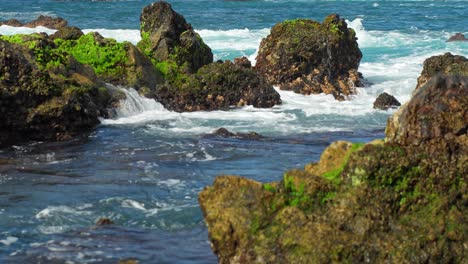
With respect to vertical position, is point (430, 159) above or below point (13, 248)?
above

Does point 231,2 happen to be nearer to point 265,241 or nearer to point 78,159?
point 78,159

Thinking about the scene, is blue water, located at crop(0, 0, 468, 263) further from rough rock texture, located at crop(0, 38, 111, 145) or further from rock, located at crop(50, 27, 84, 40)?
rock, located at crop(50, 27, 84, 40)

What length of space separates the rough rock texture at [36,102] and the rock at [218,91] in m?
3.10

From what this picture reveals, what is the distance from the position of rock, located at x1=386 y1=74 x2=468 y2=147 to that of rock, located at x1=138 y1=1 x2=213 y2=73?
16.2 meters

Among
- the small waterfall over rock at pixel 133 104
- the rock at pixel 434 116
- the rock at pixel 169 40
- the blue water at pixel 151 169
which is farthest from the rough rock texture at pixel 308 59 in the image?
the rock at pixel 434 116

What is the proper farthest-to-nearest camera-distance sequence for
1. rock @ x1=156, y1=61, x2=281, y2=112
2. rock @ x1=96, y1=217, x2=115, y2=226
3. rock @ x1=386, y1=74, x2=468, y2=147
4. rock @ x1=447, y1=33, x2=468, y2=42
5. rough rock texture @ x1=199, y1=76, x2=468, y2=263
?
rock @ x1=447, y1=33, x2=468, y2=42, rock @ x1=156, y1=61, x2=281, y2=112, rock @ x1=96, y1=217, x2=115, y2=226, rock @ x1=386, y1=74, x2=468, y2=147, rough rock texture @ x1=199, y1=76, x2=468, y2=263

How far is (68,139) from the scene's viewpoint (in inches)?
731

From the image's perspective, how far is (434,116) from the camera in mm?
8805

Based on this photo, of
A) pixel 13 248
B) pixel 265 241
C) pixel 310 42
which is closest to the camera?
pixel 265 241

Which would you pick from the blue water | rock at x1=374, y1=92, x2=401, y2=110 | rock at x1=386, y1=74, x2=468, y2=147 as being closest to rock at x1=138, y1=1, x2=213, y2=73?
the blue water

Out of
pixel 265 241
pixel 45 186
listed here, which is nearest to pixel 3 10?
pixel 45 186

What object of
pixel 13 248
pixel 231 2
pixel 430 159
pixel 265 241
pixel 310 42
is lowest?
pixel 13 248

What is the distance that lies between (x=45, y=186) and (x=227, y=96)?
376 inches

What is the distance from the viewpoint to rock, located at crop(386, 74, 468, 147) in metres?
8.73
